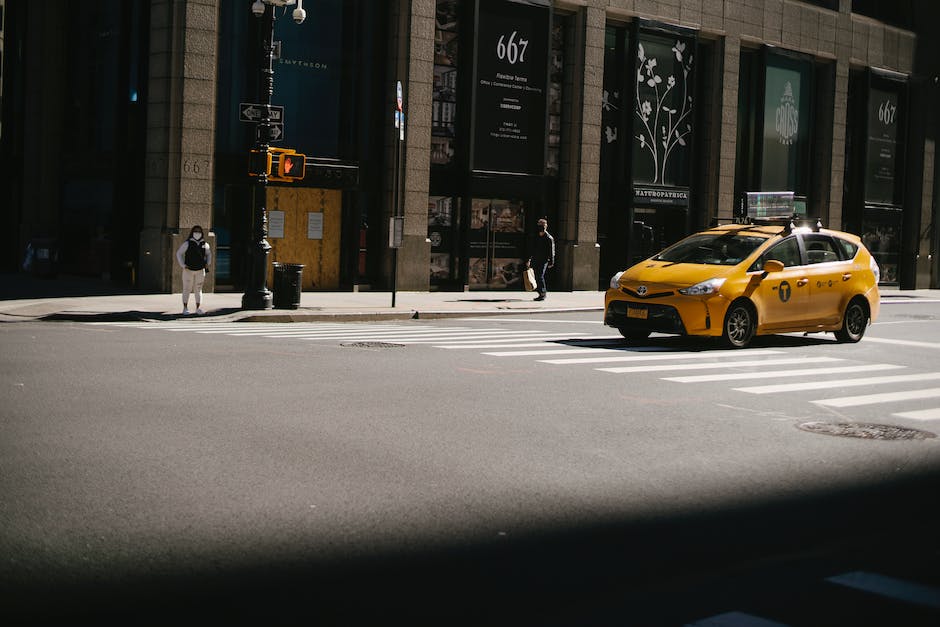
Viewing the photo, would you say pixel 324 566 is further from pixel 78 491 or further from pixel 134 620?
pixel 78 491

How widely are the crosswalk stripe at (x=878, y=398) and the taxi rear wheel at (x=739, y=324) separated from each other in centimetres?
380

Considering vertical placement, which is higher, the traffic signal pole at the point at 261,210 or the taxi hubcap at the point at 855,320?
the traffic signal pole at the point at 261,210

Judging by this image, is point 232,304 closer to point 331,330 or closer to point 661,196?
point 331,330

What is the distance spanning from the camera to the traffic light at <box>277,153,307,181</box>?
21.9 meters

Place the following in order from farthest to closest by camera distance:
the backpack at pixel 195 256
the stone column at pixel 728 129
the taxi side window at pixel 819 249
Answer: the stone column at pixel 728 129 < the backpack at pixel 195 256 < the taxi side window at pixel 819 249

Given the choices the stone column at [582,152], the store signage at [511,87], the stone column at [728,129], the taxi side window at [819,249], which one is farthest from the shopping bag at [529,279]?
the taxi side window at [819,249]

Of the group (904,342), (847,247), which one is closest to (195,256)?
(847,247)

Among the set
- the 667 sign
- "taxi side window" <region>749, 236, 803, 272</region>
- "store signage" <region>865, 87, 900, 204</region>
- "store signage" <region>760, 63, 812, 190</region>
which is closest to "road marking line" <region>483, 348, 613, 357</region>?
"taxi side window" <region>749, 236, 803, 272</region>

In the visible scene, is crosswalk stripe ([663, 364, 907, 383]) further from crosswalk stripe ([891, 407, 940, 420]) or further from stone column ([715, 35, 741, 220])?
stone column ([715, 35, 741, 220])

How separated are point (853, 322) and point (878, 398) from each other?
6769 millimetres

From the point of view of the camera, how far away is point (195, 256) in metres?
20.9

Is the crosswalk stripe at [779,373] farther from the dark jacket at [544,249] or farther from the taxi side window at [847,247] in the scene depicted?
the dark jacket at [544,249]

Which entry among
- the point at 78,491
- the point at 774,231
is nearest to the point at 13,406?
the point at 78,491

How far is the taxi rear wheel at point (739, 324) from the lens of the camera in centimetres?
1609
